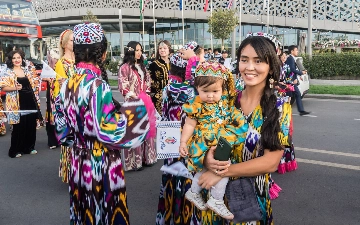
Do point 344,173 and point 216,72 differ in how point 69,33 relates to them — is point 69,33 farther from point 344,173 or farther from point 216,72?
point 344,173

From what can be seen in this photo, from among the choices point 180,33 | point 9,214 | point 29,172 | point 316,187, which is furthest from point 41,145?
point 180,33

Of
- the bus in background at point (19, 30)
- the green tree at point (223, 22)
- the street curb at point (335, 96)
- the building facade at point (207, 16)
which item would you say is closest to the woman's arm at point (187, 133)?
the street curb at point (335, 96)

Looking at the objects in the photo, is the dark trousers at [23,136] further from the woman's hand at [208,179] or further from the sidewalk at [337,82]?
the sidewalk at [337,82]

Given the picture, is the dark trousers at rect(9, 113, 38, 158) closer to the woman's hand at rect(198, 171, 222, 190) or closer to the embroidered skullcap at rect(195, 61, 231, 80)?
the embroidered skullcap at rect(195, 61, 231, 80)

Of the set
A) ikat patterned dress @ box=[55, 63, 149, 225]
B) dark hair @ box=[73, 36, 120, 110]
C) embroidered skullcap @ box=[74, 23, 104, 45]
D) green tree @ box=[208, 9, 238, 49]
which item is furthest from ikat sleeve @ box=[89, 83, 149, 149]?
green tree @ box=[208, 9, 238, 49]

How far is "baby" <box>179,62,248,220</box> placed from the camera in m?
1.92

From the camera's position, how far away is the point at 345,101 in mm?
11633

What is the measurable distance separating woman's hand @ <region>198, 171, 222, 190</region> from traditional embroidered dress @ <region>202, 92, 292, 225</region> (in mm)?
136

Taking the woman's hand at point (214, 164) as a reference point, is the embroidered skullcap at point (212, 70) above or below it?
above

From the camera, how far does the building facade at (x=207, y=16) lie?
131 ft

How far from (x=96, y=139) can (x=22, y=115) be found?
5.09 m

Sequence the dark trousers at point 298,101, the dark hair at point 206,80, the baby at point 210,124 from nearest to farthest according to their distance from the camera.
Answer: the baby at point 210,124
the dark hair at point 206,80
the dark trousers at point 298,101

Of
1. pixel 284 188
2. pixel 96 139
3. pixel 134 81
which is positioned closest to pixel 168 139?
pixel 96 139

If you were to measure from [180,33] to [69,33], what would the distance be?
132 ft
